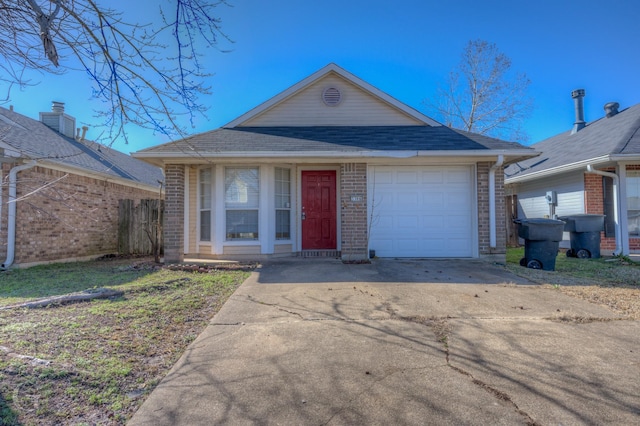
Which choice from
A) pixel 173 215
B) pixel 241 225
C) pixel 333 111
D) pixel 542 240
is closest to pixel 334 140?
pixel 333 111

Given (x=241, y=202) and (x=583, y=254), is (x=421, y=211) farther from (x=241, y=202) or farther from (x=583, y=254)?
(x=583, y=254)

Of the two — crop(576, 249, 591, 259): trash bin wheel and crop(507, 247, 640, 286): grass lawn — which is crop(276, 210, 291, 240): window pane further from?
crop(576, 249, 591, 259): trash bin wheel

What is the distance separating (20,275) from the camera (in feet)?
22.6

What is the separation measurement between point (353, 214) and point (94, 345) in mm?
5821

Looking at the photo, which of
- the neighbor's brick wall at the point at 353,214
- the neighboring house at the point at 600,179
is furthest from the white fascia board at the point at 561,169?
the neighbor's brick wall at the point at 353,214

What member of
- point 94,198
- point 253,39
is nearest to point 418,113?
point 253,39

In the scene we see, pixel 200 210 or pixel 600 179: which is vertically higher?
pixel 600 179

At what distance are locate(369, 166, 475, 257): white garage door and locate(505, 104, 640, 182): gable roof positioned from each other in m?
4.29

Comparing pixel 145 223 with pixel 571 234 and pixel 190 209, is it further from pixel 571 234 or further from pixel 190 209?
pixel 571 234

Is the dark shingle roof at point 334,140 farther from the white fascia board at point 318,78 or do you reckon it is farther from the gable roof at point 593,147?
the gable roof at point 593,147

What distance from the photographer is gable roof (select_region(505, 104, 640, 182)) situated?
9.19m

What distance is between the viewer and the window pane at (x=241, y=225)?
8.45 meters

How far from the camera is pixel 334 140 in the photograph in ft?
27.9

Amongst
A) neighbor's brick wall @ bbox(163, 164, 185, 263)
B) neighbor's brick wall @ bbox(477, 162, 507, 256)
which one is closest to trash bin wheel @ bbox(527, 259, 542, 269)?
neighbor's brick wall @ bbox(477, 162, 507, 256)
